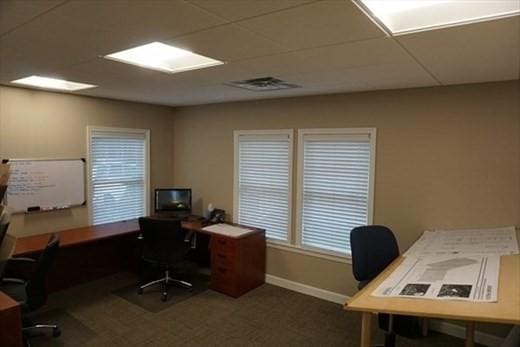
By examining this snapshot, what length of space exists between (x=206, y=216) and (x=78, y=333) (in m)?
2.15

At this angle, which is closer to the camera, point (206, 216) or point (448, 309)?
point (448, 309)

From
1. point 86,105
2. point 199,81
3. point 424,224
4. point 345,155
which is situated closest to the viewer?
point 199,81

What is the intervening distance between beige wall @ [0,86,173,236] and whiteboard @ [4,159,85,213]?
87 millimetres

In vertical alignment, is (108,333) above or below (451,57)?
below

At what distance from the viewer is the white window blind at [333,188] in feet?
11.9

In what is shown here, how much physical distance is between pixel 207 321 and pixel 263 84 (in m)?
2.39

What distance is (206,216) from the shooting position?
4.87 m

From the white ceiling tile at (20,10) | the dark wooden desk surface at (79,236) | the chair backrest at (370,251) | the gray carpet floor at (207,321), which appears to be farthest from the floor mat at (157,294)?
the white ceiling tile at (20,10)

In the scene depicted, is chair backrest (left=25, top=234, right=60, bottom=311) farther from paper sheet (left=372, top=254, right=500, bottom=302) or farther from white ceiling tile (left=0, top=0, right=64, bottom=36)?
paper sheet (left=372, top=254, right=500, bottom=302)

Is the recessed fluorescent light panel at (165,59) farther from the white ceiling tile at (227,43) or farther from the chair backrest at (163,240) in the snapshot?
the chair backrest at (163,240)

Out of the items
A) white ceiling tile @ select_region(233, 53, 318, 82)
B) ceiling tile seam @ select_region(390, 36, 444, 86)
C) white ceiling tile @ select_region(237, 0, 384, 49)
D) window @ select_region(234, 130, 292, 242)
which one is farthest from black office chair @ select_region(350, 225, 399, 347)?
white ceiling tile @ select_region(237, 0, 384, 49)

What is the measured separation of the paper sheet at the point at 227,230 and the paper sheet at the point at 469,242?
2.00 meters

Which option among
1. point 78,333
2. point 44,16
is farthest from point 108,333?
point 44,16

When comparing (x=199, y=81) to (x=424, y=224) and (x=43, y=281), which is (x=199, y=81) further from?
(x=424, y=224)
